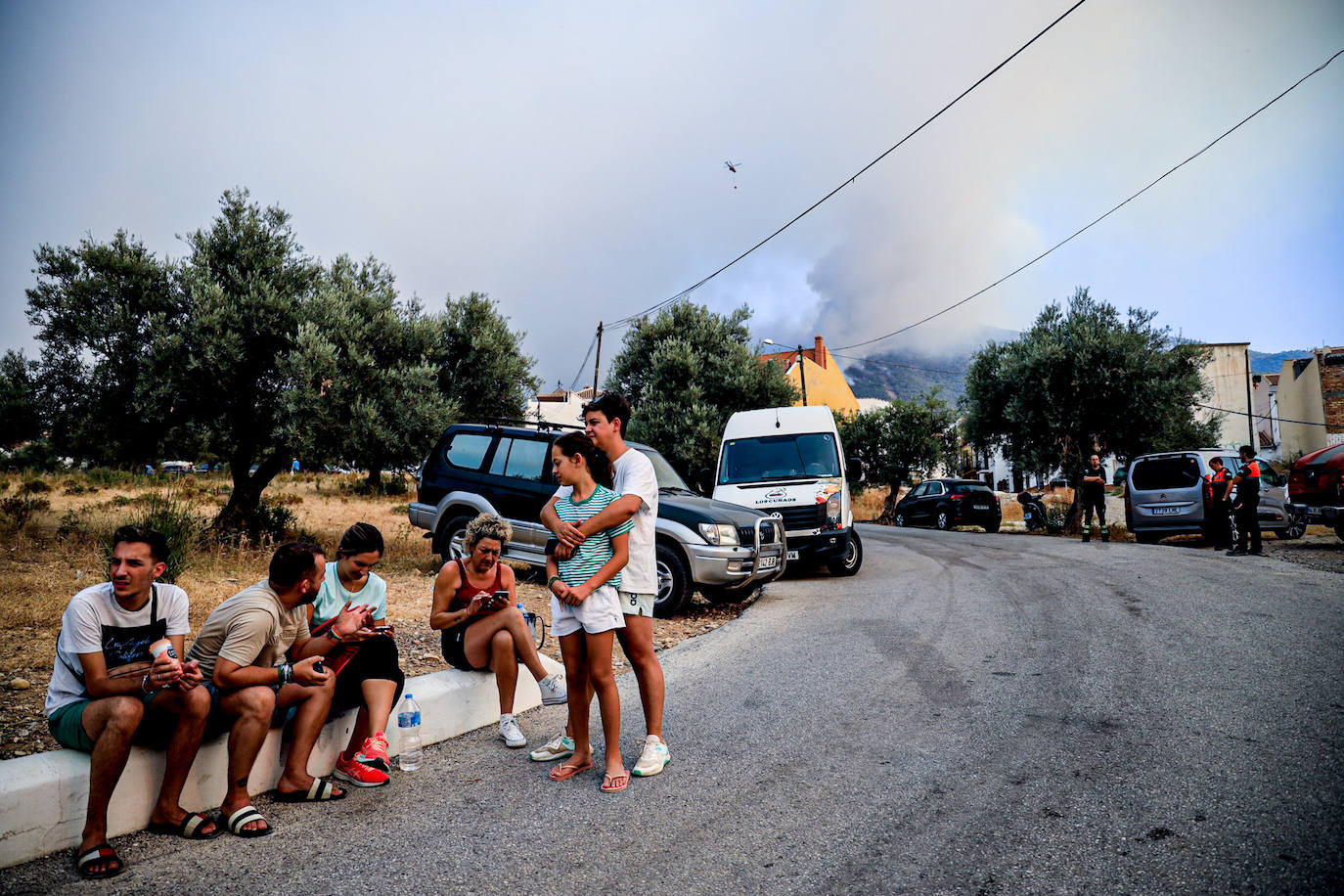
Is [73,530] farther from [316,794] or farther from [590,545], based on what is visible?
[590,545]

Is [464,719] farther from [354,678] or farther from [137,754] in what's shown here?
[137,754]

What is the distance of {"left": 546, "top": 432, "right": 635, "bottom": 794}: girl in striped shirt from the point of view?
3725mm

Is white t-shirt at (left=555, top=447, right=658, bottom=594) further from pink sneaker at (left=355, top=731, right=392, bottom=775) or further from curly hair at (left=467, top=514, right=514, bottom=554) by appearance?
pink sneaker at (left=355, top=731, right=392, bottom=775)

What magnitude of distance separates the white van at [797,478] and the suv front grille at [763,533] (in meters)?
1.43

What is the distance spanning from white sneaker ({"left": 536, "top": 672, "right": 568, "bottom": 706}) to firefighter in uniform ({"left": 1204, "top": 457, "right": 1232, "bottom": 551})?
46.2 feet

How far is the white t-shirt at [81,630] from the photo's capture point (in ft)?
10.2

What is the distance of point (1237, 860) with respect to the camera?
2729 millimetres

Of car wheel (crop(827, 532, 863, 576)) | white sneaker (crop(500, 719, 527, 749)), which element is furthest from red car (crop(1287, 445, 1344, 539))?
white sneaker (crop(500, 719, 527, 749))

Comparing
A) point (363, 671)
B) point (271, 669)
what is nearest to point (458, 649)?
point (363, 671)

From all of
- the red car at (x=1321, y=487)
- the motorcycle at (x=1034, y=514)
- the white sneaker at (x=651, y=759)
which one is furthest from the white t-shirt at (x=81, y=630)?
the motorcycle at (x=1034, y=514)

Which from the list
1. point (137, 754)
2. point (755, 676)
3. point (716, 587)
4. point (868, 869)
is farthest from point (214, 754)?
point (716, 587)

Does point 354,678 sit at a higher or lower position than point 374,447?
lower

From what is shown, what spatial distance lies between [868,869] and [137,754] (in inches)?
118

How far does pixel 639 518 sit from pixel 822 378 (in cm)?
4916
